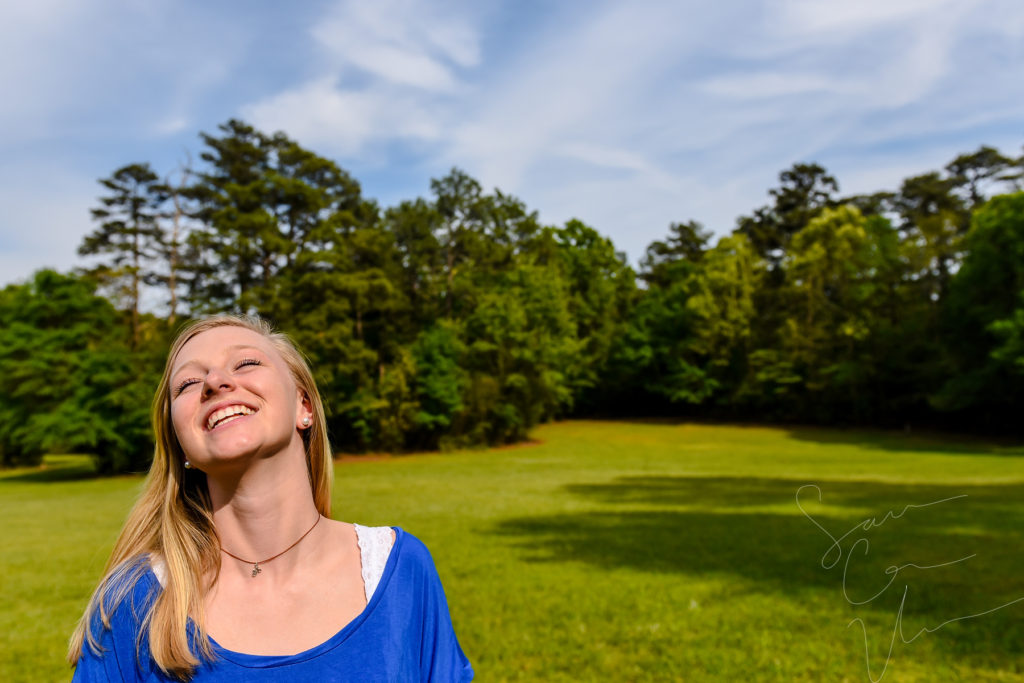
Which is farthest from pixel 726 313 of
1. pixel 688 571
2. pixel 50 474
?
pixel 688 571

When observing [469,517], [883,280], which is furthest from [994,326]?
[469,517]

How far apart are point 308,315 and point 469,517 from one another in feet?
79.4

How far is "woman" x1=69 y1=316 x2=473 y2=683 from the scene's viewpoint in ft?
5.71

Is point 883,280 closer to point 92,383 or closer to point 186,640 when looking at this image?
point 92,383

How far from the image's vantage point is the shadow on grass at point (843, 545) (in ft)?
27.6

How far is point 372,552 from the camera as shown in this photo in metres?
2.01

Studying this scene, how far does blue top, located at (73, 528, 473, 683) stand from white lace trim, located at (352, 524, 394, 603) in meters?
0.03

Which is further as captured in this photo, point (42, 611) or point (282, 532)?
point (42, 611)

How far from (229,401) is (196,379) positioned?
0.15m

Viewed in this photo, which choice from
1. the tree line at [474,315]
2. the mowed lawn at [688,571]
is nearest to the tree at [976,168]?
the tree line at [474,315]

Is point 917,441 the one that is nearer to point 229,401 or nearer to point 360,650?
point 360,650

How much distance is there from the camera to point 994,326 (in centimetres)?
3588

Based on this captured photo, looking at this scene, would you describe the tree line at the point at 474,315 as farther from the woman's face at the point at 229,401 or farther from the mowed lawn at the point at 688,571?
the woman's face at the point at 229,401

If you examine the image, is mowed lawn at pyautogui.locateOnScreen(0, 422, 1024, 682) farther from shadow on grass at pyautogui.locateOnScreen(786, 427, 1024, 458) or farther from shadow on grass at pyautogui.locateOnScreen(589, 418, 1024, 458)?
shadow on grass at pyautogui.locateOnScreen(589, 418, 1024, 458)
